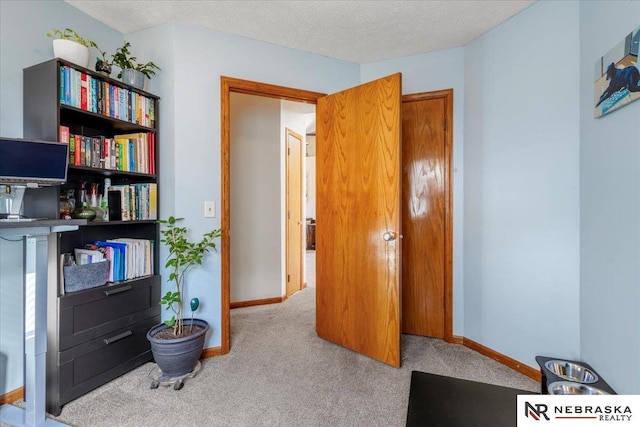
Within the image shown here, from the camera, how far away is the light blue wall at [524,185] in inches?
76.5

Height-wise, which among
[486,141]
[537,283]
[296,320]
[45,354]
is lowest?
[296,320]

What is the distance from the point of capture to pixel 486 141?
243cm

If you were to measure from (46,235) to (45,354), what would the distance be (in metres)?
0.58

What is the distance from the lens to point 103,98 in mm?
1997

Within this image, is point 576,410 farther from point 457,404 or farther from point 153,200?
point 153,200

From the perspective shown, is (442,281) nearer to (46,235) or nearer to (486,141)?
(486,141)

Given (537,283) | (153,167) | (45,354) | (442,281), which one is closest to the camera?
(45,354)

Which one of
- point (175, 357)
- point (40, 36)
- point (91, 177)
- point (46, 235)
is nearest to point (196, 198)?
point (91, 177)

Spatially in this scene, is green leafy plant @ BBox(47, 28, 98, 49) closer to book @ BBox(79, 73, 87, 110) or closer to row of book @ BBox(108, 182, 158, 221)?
book @ BBox(79, 73, 87, 110)

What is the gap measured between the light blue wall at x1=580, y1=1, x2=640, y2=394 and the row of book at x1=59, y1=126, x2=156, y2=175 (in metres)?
2.67

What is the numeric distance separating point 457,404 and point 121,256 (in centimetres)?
206

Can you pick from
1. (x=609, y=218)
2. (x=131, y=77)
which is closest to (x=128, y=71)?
(x=131, y=77)

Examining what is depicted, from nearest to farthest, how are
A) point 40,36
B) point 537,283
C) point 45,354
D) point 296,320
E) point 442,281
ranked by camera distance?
point 45,354, point 40,36, point 537,283, point 442,281, point 296,320

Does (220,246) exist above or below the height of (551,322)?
above
